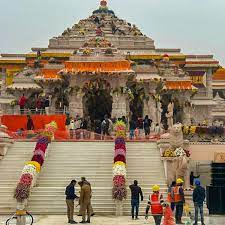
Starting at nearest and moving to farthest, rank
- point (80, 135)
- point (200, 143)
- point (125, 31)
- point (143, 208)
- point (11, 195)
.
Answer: point (143, 208), point (11, 195), point (200, 143), point (80, 135), point (125, 31)

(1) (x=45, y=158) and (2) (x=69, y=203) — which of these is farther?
(1) (x=45, y=158)

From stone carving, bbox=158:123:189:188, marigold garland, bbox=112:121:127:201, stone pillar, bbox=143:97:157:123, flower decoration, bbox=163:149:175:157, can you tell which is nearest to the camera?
marigold garland, bbox=112:121:127:201

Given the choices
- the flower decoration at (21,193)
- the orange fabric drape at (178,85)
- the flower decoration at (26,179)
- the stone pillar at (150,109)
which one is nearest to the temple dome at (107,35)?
the orange fabric drape at (178,85)

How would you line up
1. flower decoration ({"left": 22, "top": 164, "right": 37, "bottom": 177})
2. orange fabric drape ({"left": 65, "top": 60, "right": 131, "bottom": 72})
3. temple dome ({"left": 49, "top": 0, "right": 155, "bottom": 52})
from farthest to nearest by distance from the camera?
temple dome ({"left": 49, "top": 0, "right": 155, "bottom": 52}) → orange fabric drape ({"left": 65, "top": 60, "right": 131, "bottom": 72}) → flower decoration ({"left": 22, "top": 164, "right": 37, "bottom": 177})

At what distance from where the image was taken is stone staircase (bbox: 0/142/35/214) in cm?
2095

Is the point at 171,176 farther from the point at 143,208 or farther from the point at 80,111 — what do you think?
the point at 80,111

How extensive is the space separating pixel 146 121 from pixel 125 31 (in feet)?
87.5

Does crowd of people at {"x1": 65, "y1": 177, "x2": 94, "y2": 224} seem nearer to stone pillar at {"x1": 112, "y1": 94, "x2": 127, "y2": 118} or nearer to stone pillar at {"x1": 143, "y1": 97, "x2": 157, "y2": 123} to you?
stone pillar at {"x1": 112, "y1": 94, "x2": 127, "y2": 118}

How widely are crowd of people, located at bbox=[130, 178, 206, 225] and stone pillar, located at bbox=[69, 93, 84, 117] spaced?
706 inches

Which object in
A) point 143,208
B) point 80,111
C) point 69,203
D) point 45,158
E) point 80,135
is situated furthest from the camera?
point 80,111

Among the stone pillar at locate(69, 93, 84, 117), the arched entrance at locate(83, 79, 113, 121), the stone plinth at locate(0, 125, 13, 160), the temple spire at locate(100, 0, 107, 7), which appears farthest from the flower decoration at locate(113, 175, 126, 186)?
the temple spire at locate(100, 0, 107, 7)

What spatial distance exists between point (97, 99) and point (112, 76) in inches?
118

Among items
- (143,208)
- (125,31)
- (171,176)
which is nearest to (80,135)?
(171,176)

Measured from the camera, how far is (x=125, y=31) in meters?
59.5
